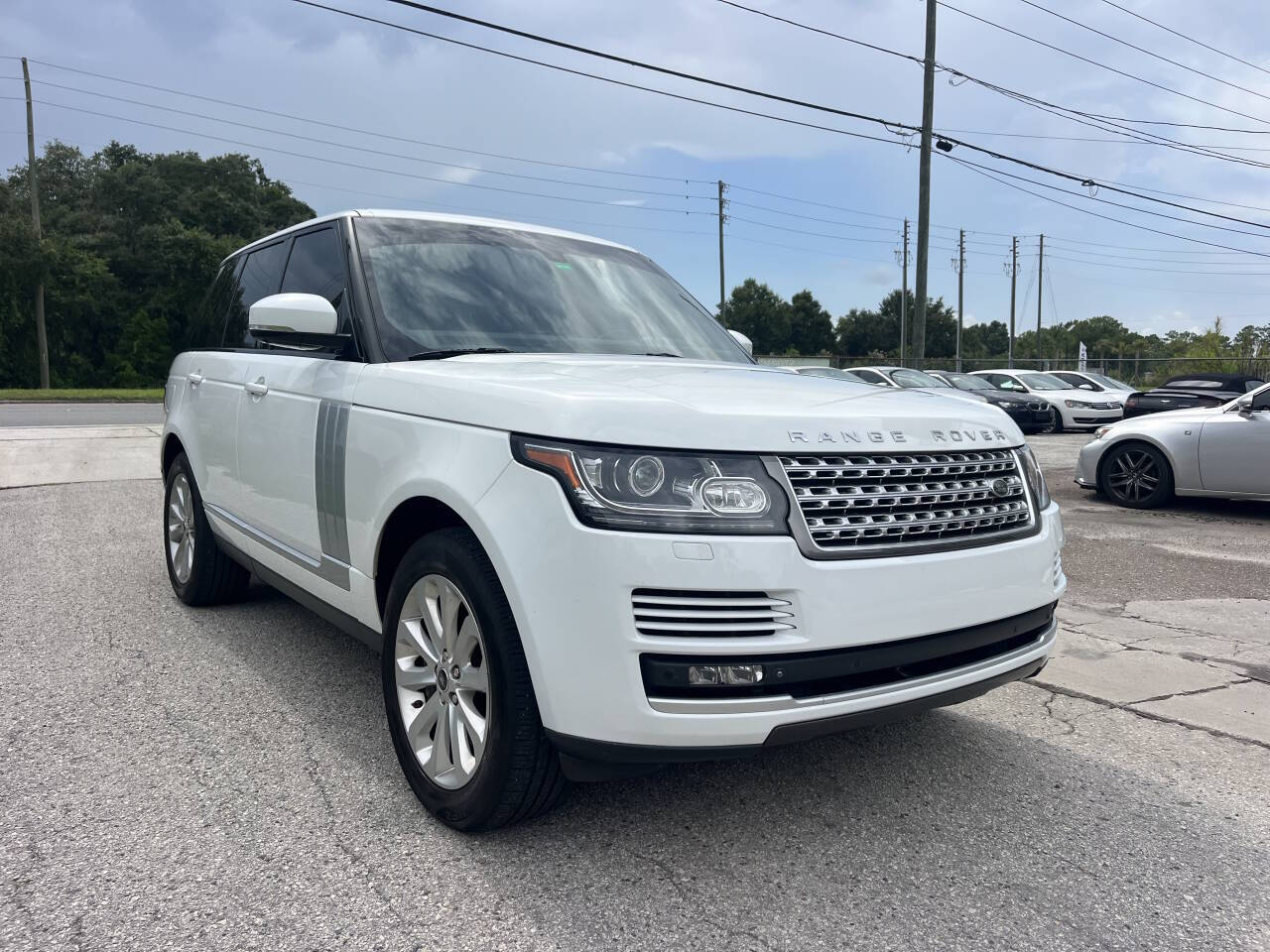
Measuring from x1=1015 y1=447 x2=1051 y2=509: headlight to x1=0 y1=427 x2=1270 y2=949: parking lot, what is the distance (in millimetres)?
932

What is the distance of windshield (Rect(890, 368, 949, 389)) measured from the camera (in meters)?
19.4

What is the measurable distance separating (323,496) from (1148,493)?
8803mm

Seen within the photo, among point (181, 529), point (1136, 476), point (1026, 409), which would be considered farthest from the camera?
point (1026, 409)

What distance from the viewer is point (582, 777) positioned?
2.43 meters

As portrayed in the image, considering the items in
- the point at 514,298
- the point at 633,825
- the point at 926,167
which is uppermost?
the point at 926,167

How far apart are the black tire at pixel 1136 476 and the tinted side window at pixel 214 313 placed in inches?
336

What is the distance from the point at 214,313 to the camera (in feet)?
17.7

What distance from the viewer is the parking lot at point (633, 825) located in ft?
7.68

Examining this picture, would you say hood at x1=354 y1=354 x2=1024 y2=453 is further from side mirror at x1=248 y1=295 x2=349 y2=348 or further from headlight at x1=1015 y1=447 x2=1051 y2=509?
side mirror at x1=248 y1=295 x2=349 y2=348

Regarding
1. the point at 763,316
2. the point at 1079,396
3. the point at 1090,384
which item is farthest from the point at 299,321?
the point at 763,316

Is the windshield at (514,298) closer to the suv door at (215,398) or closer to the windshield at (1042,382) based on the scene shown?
the suv door at (215,398)

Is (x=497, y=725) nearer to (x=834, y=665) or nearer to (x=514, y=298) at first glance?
(x=834, y=665)

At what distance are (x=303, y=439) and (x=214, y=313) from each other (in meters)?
2.21

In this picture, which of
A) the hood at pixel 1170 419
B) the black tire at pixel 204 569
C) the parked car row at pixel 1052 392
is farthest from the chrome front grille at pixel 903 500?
the parked car row at pixel 1052 392
